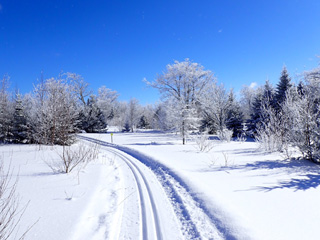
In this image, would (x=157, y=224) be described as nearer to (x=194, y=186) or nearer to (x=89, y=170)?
(x=194, y=186)

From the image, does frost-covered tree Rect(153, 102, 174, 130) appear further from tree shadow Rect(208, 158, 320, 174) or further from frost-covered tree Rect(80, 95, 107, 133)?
frost-covered tree Rect(80, 95, 107, 133)

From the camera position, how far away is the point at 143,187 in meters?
4.40

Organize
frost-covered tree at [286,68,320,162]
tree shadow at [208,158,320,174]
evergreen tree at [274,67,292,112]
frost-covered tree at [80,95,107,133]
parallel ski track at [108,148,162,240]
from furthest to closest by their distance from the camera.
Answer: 1. frost-covered tree at [80,95,107,133]
2. evergreen tree at [274,67,292,112]
3. frost-covered tree at [286,68,320,162]
4. tree shadow at [208,158,320,174]
5. parallel ski track at [108,148,162,240]

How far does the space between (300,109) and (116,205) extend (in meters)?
8.38

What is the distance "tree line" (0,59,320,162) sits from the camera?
23.3 feet

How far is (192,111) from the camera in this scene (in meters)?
15.0

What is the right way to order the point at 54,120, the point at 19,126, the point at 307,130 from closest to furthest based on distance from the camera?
the point at 307,130, the point at 54,120, the point at 19,126

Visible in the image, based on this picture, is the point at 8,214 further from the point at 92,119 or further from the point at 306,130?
the point at 92,119

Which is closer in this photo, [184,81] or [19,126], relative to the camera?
[19,126]

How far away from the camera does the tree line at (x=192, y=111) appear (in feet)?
23.3

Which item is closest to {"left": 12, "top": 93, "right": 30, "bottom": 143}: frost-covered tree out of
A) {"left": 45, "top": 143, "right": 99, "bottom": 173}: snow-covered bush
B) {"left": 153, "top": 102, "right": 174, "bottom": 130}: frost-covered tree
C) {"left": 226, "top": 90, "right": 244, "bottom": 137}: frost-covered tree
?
{"left": 45, "top": 143, "right": 99, "bottom": 173}: snow-covered bush

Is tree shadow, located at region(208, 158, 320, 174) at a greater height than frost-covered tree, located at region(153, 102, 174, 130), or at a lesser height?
lesser

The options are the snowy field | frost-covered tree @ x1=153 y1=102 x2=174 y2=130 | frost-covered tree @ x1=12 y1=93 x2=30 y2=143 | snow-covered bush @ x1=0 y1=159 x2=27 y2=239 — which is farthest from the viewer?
frost-covered tree @ x1=153 y1=102 x2=174 y2=130

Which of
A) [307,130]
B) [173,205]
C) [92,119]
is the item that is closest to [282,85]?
[307,130]
